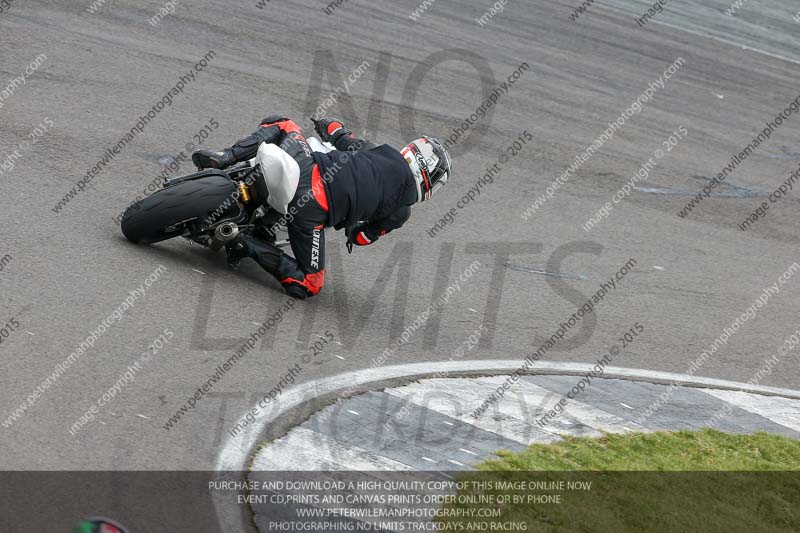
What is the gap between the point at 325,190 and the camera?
760cm

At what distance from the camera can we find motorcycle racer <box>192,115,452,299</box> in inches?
299

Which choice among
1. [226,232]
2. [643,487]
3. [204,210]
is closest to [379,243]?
[226,232]

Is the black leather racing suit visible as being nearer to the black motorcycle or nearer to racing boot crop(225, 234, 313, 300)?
racing boot crop(225, 234, 313, 300)

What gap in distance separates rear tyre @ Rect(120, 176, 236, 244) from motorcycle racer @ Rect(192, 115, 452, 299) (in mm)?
335

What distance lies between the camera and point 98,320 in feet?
21.2

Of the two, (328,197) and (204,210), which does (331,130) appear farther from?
(204,210)

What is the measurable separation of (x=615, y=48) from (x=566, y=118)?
4889mm

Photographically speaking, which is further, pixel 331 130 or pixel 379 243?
pixel 379 243

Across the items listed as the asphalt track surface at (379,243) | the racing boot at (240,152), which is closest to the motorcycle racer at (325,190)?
the racing boot at (240,152)

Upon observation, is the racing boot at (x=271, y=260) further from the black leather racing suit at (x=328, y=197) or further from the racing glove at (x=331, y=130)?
the racing glove at (x=331, y=130)

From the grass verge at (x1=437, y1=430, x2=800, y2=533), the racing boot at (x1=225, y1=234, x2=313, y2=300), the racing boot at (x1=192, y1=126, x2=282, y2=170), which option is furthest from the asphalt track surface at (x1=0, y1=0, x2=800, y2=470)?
the grass verge at (x1=437, y1=430, x2=800, y2=533)

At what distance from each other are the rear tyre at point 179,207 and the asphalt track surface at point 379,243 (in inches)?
8.6

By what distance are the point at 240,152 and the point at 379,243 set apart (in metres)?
1.75

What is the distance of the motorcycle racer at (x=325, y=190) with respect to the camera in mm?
7602
